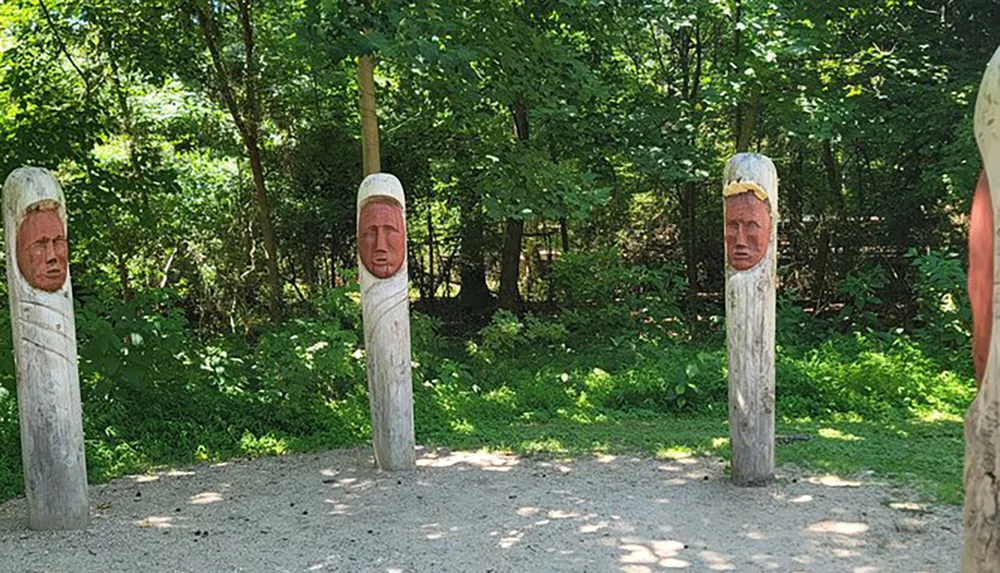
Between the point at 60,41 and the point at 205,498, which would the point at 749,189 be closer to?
the point at 205,498

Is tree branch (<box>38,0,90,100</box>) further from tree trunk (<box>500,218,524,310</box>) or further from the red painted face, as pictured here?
the red painted face

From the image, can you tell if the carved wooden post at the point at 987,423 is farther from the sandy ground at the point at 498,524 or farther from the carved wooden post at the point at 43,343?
the carved wooden post at the point at 43,343

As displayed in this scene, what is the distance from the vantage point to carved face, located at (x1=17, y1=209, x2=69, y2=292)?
16.4 feet

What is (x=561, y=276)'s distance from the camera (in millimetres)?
11602

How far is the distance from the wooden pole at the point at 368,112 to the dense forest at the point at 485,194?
8 centimetres

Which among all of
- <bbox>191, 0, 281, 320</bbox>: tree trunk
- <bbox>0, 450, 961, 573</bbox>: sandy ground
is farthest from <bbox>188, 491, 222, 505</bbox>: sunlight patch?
<bbox>191, 0, 281, 320</bbox>: tree trunk

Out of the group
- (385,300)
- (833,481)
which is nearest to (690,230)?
(833,481)

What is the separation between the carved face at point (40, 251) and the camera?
4992 millimetres

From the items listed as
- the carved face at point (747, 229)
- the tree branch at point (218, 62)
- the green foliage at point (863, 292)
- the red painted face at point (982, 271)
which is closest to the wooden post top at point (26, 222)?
the carved face at point (747, 229)

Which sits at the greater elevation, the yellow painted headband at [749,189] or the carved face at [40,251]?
the yellow painted headband at [749,189]

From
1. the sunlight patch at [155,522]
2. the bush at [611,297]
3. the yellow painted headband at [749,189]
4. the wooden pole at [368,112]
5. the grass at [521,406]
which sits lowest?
the sunlight patch at [155,522]

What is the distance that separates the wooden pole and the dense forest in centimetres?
8

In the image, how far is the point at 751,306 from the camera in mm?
5484

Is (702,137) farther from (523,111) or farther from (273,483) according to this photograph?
(273,483)
